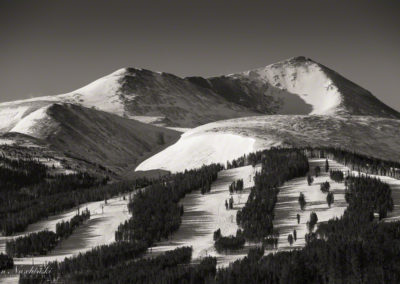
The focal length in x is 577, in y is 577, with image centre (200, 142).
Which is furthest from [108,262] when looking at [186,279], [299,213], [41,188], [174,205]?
[41,188]

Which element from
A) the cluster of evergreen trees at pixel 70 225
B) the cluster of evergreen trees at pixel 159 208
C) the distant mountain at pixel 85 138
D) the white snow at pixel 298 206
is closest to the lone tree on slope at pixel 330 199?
the white snow at pixel 298 206

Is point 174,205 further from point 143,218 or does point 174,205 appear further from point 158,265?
point 158,265

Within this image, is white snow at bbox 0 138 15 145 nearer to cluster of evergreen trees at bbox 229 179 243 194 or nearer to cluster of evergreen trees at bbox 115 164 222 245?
cluster of evergreen trees at bbox 115 164 222 245

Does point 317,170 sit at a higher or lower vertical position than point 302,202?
higher

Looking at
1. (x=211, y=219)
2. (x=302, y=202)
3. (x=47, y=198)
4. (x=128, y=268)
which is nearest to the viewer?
(x=128, y=268)

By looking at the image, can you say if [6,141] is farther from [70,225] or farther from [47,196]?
[70,225]

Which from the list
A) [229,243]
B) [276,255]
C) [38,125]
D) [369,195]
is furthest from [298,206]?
[38,125]
